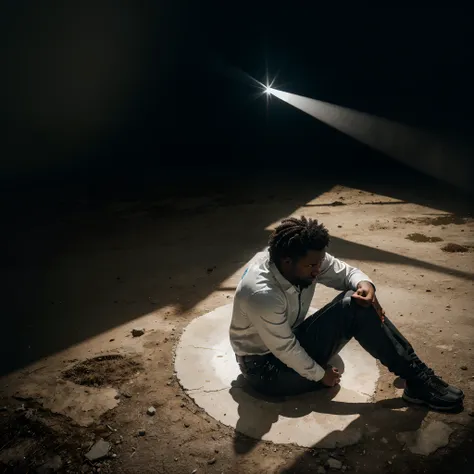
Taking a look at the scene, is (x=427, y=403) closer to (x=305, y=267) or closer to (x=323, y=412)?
(x=323, y=412)

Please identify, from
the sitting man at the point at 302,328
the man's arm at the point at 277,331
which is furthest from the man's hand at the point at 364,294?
the man's arm at the point at 277,331

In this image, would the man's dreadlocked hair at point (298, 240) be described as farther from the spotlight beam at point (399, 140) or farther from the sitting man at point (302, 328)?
the spotlight beam at point (399, 140)

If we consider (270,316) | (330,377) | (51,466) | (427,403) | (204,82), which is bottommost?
(51,466)

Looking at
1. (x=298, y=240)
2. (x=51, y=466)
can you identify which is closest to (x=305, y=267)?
(x=298, y=240)

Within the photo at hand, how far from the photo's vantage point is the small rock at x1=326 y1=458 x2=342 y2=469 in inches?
88.2

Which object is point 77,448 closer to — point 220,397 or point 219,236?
point 220,397

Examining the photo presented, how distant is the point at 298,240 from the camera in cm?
236

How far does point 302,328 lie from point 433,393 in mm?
774

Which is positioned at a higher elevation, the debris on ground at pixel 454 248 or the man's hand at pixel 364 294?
the man's hand at pixel 364 294

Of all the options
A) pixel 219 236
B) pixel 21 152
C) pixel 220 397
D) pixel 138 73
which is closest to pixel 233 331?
pixel 220 397

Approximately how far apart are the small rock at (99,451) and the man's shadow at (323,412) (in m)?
0.67

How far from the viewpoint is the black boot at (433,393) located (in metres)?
2.53

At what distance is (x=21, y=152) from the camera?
31.9 feet

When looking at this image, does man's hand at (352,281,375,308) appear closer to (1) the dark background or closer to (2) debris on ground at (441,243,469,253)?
(2) debris on ground at (441,243,469,253)
